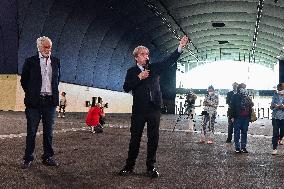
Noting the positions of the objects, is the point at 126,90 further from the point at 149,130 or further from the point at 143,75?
the point at 149,130

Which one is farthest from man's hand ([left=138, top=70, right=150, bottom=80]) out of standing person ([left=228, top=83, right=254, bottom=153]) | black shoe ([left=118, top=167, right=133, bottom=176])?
standing person ([left=228, top=83, right=254, bottom=153])

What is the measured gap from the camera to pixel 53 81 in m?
6.48

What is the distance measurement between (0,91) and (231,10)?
22631 millimetres

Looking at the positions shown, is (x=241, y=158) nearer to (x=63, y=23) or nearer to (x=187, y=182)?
(x=187, y=182)

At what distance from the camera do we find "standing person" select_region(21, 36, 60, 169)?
629 cm

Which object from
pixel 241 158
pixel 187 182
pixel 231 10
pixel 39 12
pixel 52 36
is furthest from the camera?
pixel 231 10

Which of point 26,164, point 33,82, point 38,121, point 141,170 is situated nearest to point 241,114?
point 141,170

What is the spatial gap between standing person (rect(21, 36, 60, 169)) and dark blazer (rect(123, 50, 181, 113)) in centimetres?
144

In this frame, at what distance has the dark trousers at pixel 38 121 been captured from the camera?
6.29 m

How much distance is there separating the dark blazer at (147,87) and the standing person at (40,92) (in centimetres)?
144

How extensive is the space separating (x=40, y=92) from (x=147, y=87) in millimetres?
1841

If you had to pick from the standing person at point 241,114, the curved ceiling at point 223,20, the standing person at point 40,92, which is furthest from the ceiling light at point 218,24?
the standing person at point 40,92

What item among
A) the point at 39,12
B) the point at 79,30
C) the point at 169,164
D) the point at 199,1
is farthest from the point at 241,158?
the point at 199,1

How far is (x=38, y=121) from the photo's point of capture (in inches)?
252
